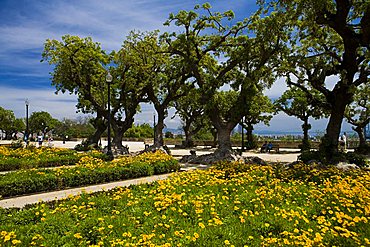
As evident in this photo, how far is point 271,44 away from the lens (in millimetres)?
16188

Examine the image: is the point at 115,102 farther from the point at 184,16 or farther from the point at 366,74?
the point at 366,74

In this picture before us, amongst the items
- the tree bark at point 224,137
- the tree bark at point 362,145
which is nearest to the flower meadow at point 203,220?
the tree bark at point 224,137

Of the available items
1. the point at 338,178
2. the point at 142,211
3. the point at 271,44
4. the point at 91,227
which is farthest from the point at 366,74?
the point at 91,227

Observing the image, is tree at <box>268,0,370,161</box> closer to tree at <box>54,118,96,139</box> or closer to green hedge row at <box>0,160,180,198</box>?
green hedge row at <box>0,160,180,198</box>

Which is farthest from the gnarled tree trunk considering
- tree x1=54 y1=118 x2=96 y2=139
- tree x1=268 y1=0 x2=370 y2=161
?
tree x1=54 y1=118 x2=96 y2=139

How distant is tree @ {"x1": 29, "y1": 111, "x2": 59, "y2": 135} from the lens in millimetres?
68312

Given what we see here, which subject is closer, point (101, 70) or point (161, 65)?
point (161, 65)

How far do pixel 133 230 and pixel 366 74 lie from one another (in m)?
15.0

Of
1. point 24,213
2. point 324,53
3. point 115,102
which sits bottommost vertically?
point 24,213

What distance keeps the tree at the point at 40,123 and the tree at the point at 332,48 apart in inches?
2561

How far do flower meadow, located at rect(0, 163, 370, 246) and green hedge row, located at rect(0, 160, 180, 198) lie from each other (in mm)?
2249

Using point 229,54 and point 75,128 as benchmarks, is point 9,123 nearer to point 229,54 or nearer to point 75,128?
point 75,128

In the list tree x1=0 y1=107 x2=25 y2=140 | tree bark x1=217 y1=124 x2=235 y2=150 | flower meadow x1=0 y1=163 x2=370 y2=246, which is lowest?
flower meadow x1=0 y1=163 x2=370 y2=246

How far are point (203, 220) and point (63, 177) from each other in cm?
545
